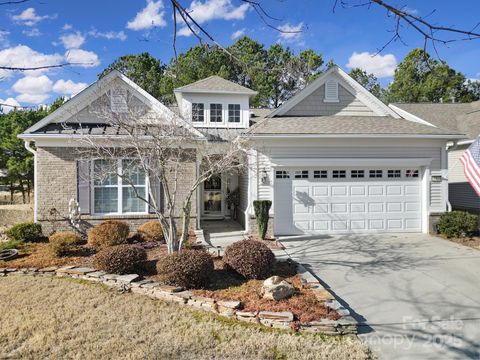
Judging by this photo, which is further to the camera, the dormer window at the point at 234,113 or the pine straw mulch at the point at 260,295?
the dormer window at the point at 234,113

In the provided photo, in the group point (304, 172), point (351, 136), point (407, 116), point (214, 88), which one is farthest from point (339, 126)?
point (407, 116)

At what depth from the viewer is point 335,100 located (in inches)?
546

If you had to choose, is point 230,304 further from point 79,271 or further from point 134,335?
point 79,271

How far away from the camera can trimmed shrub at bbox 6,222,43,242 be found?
34.1 ft

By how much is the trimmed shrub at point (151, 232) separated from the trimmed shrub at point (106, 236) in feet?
2.57

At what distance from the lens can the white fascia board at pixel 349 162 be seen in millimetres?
11695

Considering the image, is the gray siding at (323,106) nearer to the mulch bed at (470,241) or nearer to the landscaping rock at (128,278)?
the mulch bed at (470,241)

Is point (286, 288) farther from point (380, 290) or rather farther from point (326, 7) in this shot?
point (326, 7)

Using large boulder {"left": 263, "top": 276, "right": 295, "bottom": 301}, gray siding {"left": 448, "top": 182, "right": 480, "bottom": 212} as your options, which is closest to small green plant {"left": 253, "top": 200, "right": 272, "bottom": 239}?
large boulder {"left": 263, "top": 276, "right": 295, "bottom": 301}

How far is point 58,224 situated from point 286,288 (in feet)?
28.6

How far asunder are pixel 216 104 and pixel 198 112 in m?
0.83

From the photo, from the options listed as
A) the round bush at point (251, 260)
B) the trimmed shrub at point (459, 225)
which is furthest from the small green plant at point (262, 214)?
the trimmed shrub at point (459, 225)

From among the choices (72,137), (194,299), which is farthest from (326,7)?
(72,137)

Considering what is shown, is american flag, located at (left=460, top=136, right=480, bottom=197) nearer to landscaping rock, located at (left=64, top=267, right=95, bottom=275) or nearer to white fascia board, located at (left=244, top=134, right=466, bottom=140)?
white fascia board, located at (left=244, top=134, right=466, bottom=140)
